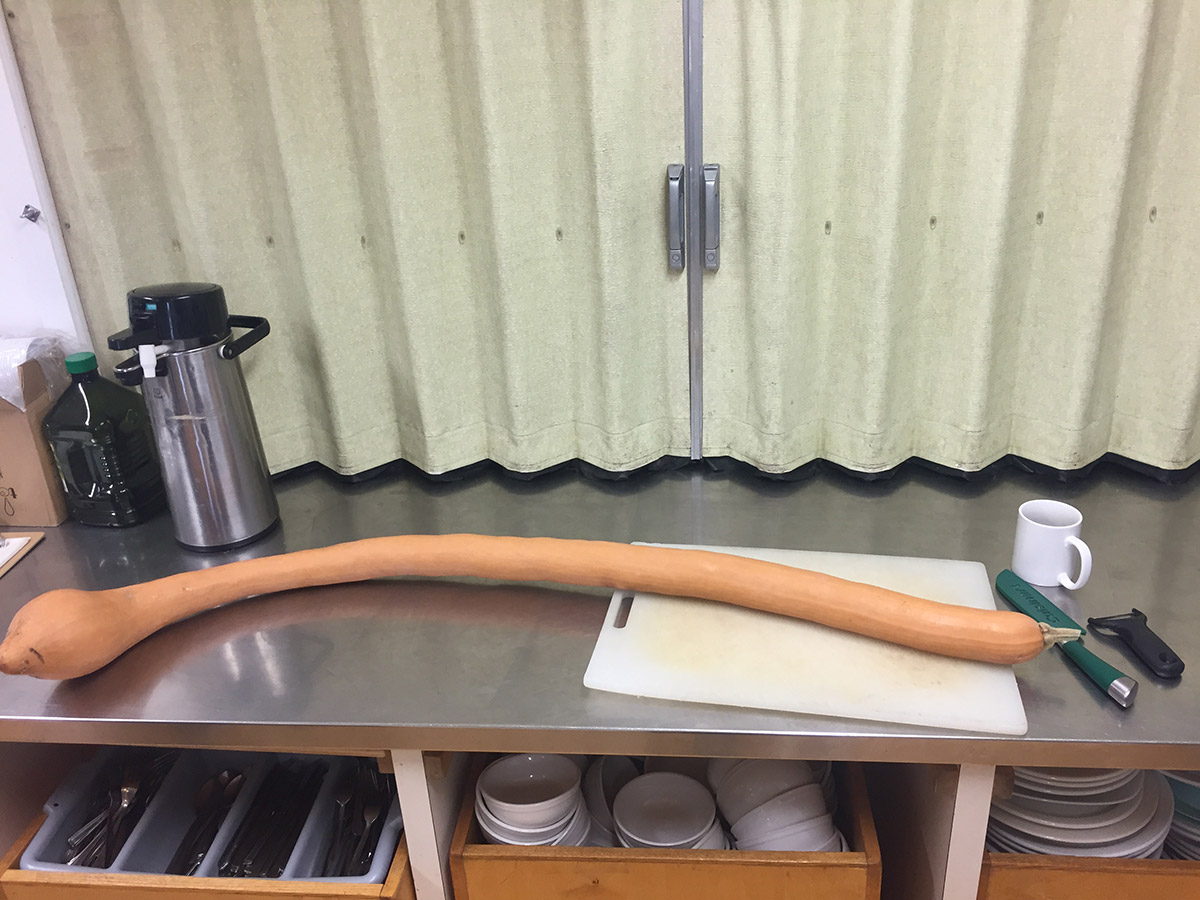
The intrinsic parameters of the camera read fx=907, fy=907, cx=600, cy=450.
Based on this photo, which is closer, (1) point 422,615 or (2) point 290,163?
(1) point 422,615

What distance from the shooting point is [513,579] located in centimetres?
112

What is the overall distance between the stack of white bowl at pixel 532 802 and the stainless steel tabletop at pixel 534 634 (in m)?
0.15

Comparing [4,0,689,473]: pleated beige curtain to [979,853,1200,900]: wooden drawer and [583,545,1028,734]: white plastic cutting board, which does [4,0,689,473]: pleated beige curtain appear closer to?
[583,545,1028,734]: white plastic cutting board

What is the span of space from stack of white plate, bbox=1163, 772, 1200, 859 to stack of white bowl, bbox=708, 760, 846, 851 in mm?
398

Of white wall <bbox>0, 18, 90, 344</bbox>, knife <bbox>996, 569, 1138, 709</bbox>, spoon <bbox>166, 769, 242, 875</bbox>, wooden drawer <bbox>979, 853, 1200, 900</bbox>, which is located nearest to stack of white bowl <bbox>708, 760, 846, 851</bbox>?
wooden drawer <bbox>979, 853, 1200, 900</bbox>

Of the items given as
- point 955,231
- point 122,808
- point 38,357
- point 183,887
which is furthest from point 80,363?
point 955,231

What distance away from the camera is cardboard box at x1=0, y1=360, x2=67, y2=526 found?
1.27 m

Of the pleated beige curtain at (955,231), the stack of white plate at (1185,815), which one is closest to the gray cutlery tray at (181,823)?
the pleated beige curtain at (955,231)

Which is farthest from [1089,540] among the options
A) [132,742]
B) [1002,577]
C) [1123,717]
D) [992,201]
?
[132,742]

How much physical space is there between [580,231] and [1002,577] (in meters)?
0.72

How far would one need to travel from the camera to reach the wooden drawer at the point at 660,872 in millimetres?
971

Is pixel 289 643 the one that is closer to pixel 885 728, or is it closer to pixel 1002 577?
pixel 885 728

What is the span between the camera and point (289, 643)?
1.07m

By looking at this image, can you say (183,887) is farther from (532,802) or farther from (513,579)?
(513,579)
